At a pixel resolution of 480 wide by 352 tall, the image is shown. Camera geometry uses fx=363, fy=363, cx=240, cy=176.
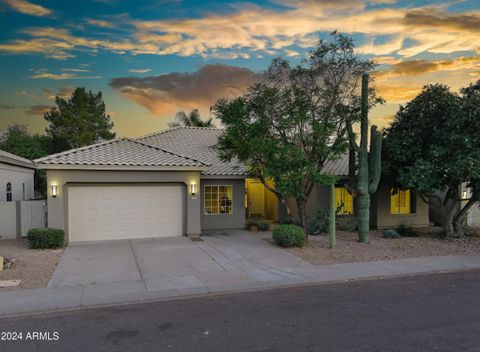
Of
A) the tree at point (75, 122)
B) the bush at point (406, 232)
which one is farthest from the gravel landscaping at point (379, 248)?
the tree at point (75, 122)

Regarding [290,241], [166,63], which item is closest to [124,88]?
[166,63]

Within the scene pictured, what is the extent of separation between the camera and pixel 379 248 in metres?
13.2

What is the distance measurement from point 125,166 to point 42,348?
30.9 ft

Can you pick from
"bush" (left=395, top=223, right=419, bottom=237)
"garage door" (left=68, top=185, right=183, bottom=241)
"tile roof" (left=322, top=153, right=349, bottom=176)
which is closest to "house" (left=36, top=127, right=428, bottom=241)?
"garage door" (left=68, top=185, right=183, bottom=241)

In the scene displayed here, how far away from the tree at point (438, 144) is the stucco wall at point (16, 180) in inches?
721

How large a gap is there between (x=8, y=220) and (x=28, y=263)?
16.6ft

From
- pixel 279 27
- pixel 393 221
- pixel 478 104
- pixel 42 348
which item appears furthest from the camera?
pixel 393 221

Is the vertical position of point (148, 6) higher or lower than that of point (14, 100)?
higher

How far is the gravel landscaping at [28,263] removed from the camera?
29.0ft

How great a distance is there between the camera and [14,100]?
24656 millimetres

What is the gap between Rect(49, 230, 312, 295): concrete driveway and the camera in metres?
8.70

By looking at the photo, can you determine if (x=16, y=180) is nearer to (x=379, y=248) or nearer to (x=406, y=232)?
(x=379, y=248)

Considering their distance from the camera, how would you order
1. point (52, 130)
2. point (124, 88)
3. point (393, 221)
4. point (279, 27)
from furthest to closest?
1. point (52, 130)
2. point (124, 88)
3. point (393, 221)
4. point (279, 27)

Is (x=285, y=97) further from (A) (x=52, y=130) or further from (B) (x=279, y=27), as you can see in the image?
(A) (x=52, y=130)
